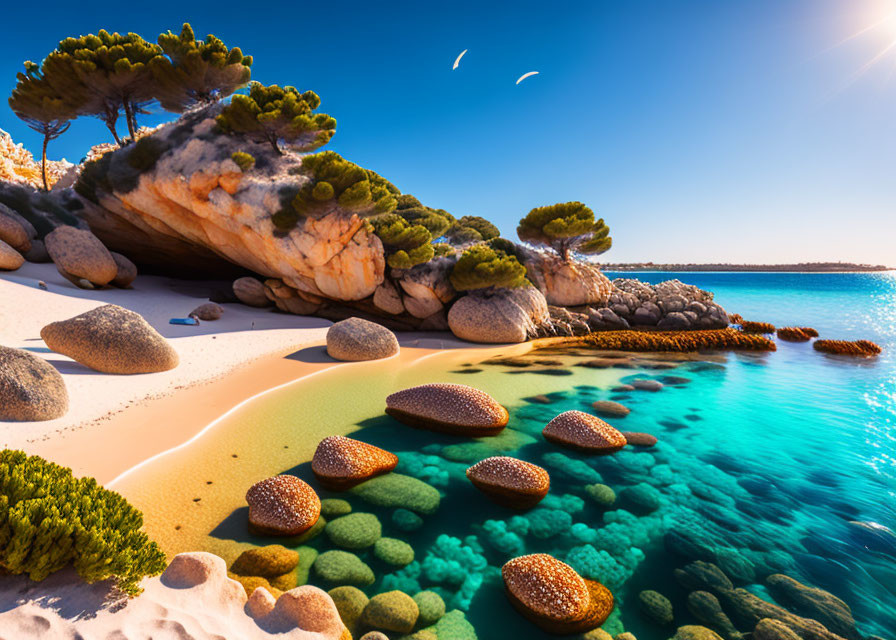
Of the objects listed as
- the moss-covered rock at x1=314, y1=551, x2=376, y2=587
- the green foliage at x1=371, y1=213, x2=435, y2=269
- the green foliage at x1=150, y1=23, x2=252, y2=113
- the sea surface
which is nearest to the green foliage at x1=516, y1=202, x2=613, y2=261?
the green foliage at x1=371, y1=213, x2=435, y2=269

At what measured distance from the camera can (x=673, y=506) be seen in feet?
17.6

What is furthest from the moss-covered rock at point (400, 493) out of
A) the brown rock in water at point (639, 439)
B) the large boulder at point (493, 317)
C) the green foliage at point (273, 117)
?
the green foliage at point (273, 117)

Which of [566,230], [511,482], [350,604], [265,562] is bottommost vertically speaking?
[350,604]

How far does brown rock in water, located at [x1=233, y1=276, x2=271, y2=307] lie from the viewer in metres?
20.9

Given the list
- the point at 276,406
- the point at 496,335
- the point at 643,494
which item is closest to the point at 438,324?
the point at 496,335

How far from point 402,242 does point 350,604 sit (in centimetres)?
1677

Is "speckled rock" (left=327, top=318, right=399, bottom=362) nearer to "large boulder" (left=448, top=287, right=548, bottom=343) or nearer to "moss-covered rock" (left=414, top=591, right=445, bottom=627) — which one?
"large boulder" (left=448, top=287, right=548, bottom=343)

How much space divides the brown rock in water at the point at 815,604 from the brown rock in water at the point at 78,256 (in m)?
24.8

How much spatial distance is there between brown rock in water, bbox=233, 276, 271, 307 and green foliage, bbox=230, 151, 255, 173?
21.2 ft

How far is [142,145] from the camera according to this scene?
1784 cm

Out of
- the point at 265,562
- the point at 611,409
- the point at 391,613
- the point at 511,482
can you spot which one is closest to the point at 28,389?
the point at 265,562

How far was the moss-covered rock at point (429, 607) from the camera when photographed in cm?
348

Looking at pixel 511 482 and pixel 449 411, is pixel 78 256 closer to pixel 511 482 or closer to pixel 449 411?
pixel 449 411

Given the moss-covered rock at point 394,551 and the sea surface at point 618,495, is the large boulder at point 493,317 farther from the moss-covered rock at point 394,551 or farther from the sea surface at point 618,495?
the moss-covered rock at point 394,551
